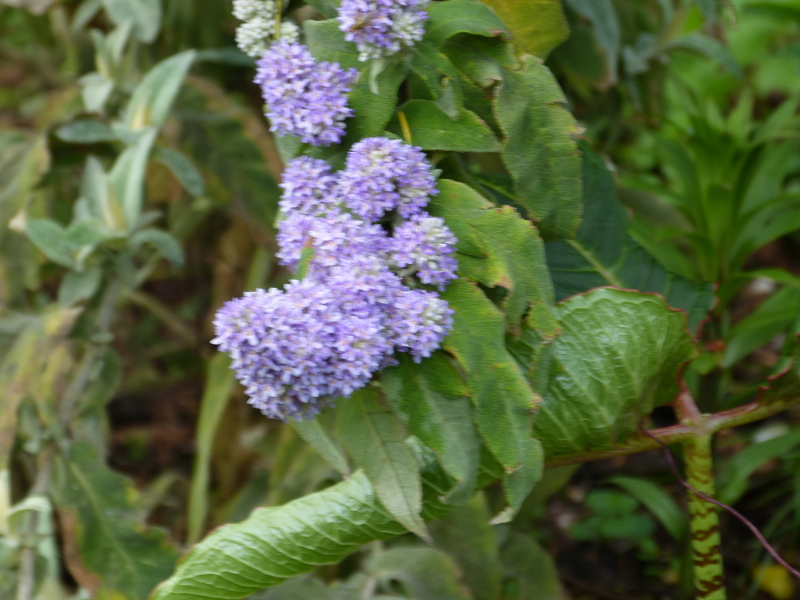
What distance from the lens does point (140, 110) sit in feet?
4.19

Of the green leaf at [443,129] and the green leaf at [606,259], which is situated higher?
the green leaf at [443,129]

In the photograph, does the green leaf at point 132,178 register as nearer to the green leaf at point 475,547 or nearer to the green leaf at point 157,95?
the green leaf at point 157,95

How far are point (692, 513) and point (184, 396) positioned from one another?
61.4 inches

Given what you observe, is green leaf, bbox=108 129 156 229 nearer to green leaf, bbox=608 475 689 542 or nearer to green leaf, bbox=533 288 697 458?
green leaf, bbox=533 288 697 458

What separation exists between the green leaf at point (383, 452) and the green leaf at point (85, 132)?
31.1 inches

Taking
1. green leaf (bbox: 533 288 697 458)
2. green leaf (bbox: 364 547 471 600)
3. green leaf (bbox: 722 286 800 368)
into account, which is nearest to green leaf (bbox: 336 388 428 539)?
green leaf (bbox: 533 288 697 458)

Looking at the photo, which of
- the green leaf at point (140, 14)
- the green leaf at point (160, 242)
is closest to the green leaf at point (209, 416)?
the green leaf at point (160, 242)

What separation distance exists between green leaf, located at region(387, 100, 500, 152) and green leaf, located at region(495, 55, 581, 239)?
1.3 inches

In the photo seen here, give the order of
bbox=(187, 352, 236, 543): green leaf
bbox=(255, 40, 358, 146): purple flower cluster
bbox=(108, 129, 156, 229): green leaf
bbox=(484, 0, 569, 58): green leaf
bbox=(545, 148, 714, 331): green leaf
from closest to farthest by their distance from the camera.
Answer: bbox=(255, 40, 358, 146): purple flower cluster
bbox=(484, 0, 569, 58): green leaf
bbox=(545, 148, 714, 331): green leaf
bbox=(108, 129, 156, 229): green leaf
bbox=(187, 352, 236, 543): green leaf

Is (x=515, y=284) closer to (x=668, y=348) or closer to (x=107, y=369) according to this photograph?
(x=668, y=348)

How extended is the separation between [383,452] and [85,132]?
86 centimetres

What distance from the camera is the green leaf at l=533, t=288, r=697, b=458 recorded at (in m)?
0.91

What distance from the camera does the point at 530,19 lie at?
2.95ft

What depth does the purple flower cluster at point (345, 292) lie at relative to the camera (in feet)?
2.06
